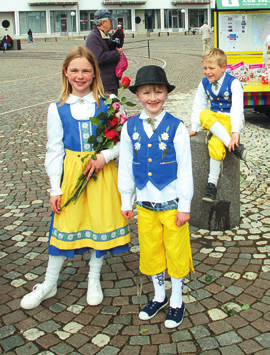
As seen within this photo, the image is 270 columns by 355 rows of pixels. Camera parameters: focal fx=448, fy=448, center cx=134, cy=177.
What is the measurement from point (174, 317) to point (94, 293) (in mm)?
633

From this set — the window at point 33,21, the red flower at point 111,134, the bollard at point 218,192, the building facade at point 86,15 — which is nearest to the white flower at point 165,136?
the red flower at point 111,134

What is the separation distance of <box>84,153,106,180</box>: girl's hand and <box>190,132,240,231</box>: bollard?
150cm

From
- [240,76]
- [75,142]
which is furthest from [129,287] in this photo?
[240,76]

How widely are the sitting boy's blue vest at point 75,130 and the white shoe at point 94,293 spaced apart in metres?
0.98

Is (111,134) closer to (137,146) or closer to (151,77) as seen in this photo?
(137,146)

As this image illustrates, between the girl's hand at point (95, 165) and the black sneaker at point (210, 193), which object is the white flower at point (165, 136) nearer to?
the girl's hand at point (95, 165)

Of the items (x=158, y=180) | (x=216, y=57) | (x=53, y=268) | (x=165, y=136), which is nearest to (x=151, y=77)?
(x=165, y=136)

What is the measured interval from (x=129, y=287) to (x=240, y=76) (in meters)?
6.44

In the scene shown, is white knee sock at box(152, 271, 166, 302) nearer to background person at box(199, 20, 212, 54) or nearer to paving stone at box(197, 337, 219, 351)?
paving stone at box(197, 337, 219, 351)

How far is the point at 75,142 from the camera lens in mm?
3113

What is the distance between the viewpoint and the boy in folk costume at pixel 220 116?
161 inches

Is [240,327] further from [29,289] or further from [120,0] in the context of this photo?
[120,0]

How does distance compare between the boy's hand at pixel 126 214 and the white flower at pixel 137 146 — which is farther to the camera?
the boy's hand at pixel 126 214

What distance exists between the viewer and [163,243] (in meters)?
3.00
